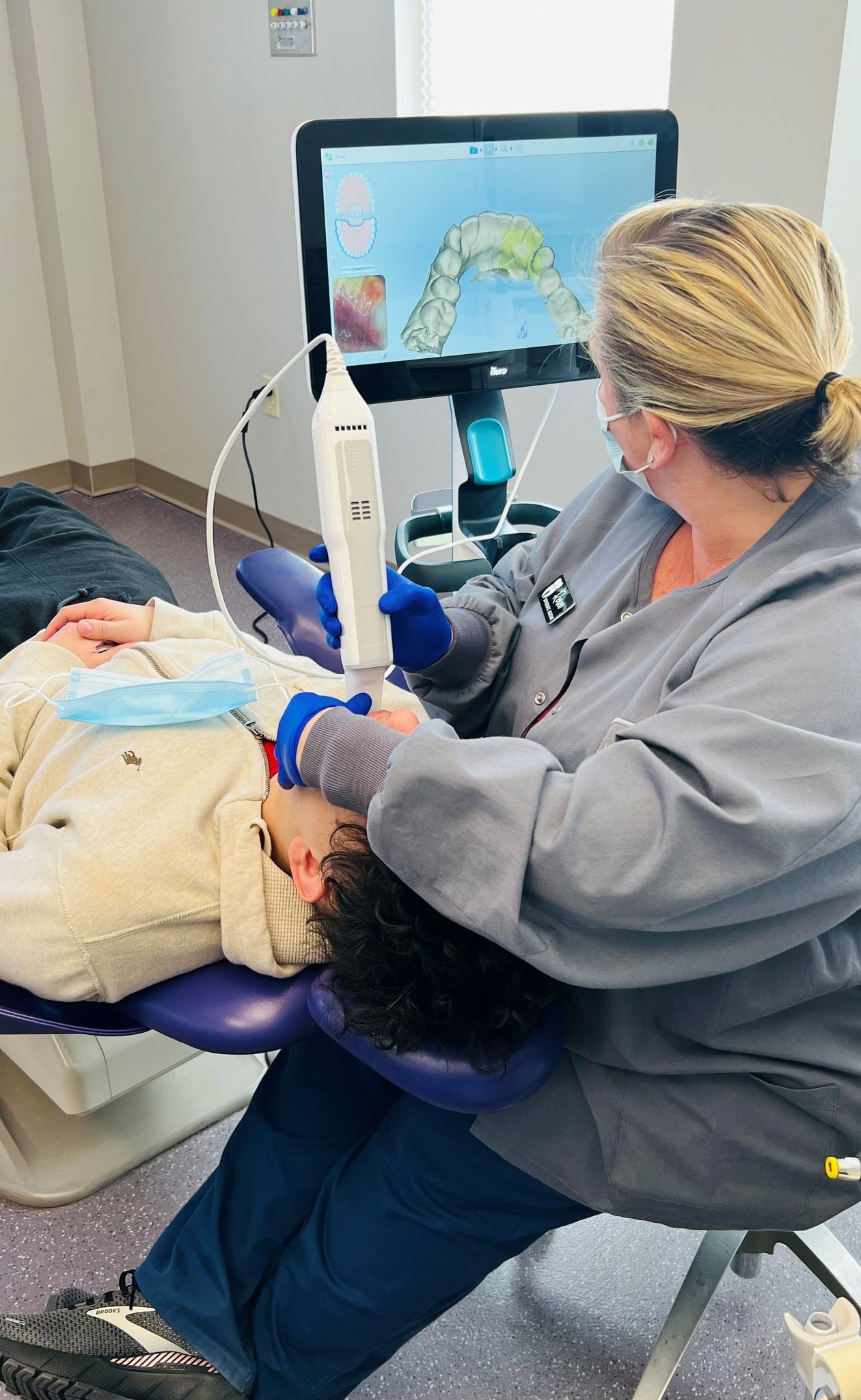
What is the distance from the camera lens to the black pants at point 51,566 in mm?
1893

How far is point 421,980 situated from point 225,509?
309 centimetres

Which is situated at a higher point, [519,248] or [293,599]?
[519,248]

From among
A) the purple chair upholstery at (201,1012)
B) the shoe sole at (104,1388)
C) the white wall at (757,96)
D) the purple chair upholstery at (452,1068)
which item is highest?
the white wall at (757,96)

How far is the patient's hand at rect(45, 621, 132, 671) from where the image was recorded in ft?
4.98

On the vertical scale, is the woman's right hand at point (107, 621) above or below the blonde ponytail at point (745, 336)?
below

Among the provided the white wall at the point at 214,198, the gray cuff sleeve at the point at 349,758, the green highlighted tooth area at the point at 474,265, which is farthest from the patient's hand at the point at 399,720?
the white wall at the point at 214,198

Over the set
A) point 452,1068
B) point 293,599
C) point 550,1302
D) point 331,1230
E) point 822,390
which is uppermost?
point 822,390

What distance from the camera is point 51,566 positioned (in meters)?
2.08

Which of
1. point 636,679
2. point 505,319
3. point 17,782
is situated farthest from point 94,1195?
point 505,319

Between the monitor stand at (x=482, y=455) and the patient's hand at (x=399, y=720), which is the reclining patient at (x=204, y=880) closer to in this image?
the patient's hand at (x=399, y=720)

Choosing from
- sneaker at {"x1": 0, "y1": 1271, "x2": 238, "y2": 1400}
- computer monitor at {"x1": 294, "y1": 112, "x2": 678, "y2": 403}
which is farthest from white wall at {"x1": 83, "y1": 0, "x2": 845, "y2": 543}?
sneaker at {"x1": 0, "y1": 1271, "x2": 238, "y2": 1400}

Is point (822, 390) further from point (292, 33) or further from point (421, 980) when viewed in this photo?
point (292, 33)

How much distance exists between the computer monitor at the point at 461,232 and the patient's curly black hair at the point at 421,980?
78cm

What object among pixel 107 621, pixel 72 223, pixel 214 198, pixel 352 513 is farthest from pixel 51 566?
pixel 72 223
